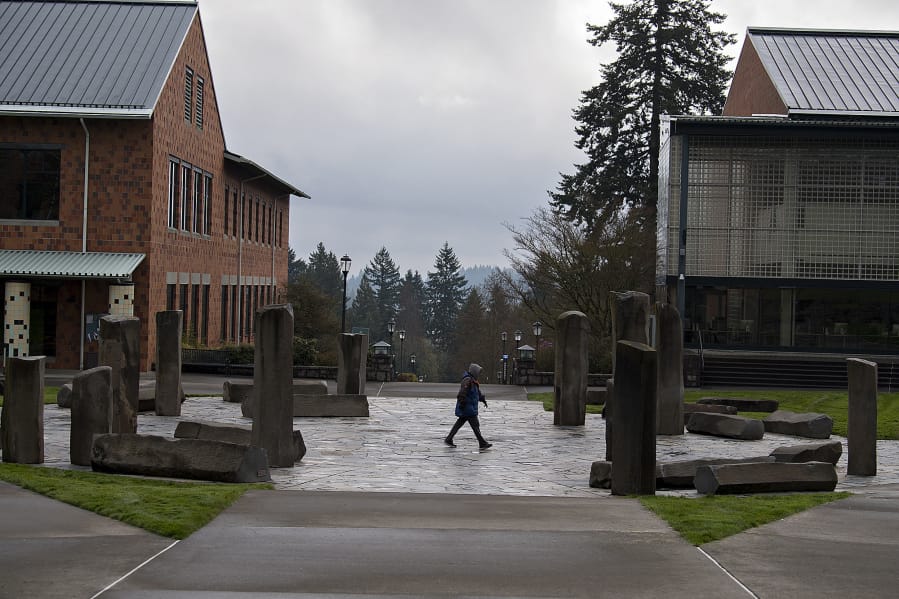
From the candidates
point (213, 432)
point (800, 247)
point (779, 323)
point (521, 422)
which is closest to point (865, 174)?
point (800, 247)

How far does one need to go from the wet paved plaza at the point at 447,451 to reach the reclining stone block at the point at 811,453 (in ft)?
1.11

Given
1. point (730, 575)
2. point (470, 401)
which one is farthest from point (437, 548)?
point (470, 401)

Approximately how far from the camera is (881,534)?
10500 mm

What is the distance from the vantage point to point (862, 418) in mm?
15578

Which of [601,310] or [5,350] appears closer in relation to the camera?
[5,350]

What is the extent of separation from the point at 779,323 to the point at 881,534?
116 feet

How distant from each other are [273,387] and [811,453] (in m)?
7.30

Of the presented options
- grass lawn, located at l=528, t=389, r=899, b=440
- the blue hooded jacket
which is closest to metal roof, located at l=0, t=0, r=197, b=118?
grass lawn, located at l=528, t=389, r=899, b=440

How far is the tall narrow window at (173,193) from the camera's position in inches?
1485

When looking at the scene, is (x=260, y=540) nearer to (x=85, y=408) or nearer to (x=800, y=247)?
(x=85, y=408)

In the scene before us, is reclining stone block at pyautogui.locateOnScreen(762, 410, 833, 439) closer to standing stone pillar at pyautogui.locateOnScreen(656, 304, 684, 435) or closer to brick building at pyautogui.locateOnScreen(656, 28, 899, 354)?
standing stone pillar at pyautogui.locateOnScreen(656, 304, 684, 435)

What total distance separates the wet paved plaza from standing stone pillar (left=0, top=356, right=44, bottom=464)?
0.47m

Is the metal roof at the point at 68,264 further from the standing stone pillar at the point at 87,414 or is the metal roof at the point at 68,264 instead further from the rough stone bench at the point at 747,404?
the standing stone pillar at the point at 87,414

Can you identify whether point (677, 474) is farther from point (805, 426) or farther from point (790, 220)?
point (790, 220)
